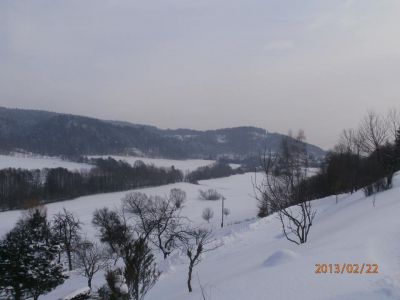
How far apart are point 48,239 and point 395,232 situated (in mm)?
17751

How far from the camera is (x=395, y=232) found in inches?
300

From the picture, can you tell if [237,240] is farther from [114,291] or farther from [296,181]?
[114,291]

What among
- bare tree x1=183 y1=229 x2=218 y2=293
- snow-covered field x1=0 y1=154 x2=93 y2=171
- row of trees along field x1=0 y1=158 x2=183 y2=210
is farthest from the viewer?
snow-covered field x1=0 y1=154 x2=93 y2=171

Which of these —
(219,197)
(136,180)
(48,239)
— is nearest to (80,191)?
(136,180)

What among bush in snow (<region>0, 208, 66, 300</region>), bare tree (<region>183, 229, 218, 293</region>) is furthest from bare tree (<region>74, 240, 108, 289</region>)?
bare tree (<region>183, 229, 218, 293</region>)

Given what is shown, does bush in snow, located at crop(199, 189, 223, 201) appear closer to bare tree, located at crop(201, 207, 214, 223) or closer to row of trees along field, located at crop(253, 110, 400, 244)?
bare tree, located at crop(201, 207, 214, 223)

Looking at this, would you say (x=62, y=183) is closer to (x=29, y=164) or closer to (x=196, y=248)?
(x=29, y=164)
